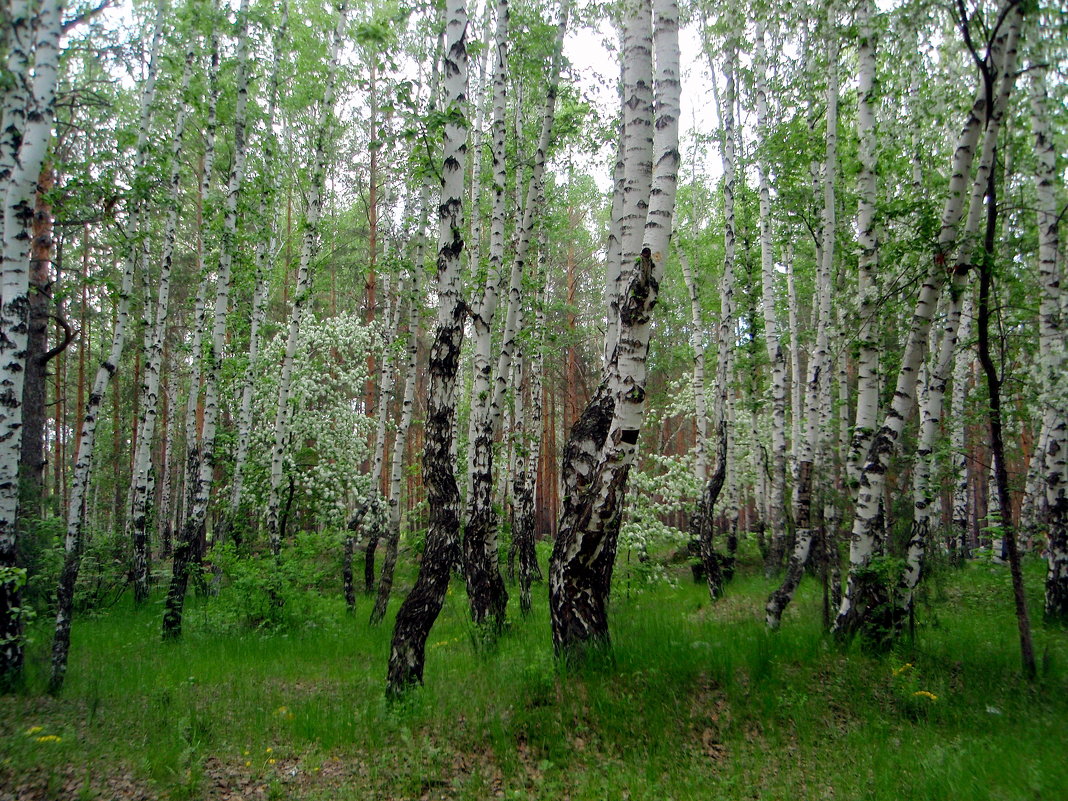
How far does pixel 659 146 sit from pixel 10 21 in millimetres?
6939

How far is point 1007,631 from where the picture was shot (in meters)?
7.69

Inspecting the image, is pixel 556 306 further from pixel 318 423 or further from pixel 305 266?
pixel 318 423

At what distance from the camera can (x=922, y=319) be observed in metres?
6.43

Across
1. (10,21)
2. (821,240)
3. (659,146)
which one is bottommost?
(659,146)

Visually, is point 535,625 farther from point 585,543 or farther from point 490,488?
point 585,543

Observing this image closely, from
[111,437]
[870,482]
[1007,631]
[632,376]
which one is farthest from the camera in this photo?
[111,437]

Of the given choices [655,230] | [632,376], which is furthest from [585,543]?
[655,230]

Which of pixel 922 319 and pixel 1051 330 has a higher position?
pixel 1051 330

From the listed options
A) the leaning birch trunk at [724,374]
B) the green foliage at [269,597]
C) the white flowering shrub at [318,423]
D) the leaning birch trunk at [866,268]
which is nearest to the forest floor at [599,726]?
the leaning birch trunk at [866,268]

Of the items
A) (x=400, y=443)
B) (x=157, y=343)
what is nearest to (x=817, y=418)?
(x=400, y=443)

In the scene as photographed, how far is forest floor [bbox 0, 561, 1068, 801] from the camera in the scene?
449cm

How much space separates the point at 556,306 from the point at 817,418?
5718 mm

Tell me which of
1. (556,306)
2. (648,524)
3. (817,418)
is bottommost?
(648,524)

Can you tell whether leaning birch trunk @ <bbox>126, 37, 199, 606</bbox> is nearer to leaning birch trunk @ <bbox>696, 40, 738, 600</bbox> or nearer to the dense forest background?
the dense forest background
